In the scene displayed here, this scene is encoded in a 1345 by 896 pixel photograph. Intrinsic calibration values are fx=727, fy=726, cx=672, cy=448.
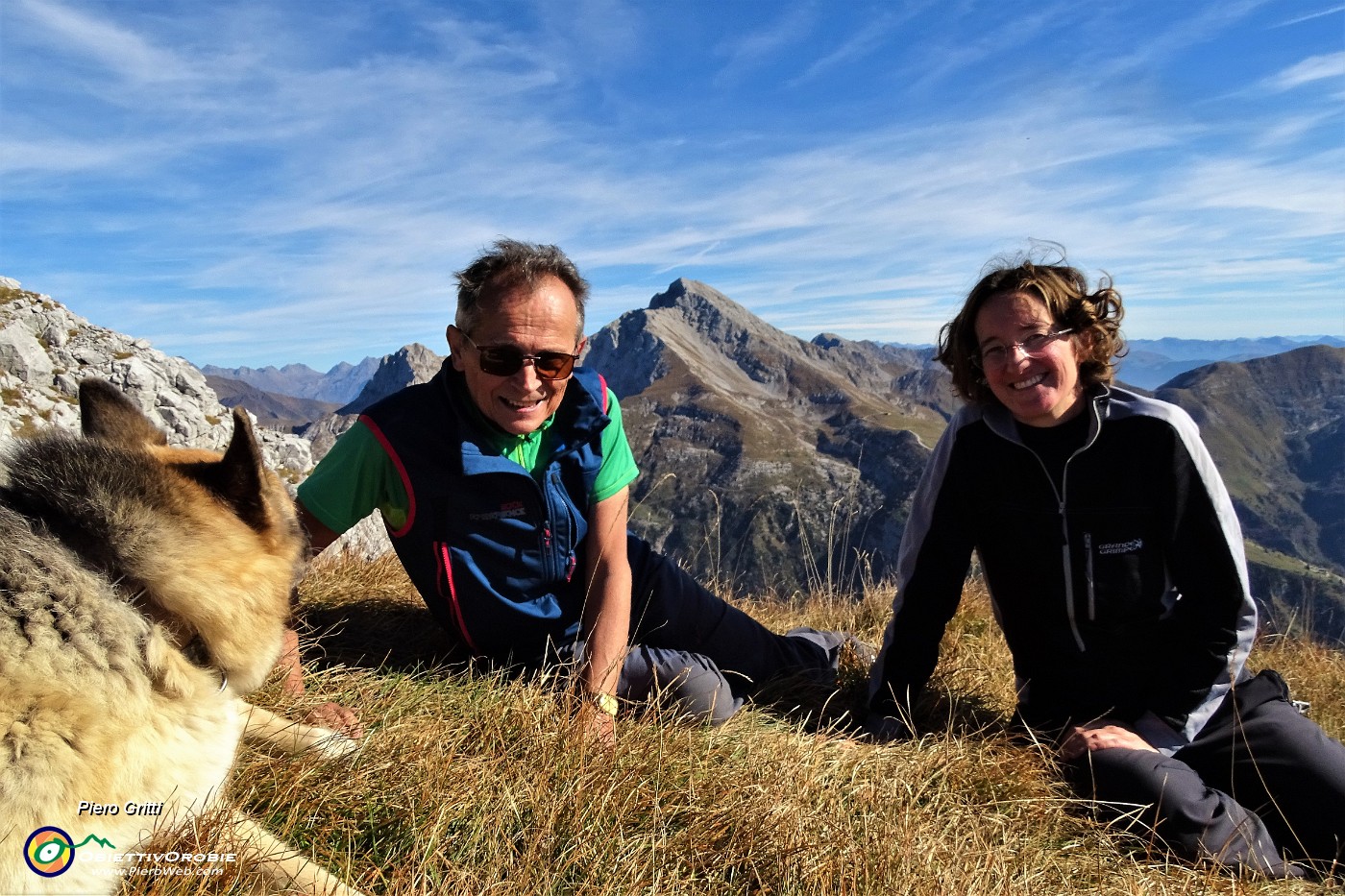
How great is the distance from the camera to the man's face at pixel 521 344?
389cm

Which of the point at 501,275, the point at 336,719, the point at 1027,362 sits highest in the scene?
the point at 501,275

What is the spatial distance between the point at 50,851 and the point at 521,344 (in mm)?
2665

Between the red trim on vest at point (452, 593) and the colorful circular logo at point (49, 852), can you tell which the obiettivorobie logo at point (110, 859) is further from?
the red trim on vest at point (452, 593)

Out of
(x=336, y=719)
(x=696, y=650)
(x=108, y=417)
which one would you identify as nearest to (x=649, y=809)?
(x=336, y=719)

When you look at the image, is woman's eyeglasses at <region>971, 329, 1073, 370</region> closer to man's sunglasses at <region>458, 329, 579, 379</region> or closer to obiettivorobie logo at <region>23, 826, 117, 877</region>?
man's sunglasses at <region>458, 329, 579, 379</region>

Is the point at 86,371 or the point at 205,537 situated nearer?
the point at 205,537

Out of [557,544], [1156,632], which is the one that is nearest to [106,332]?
[557,544]

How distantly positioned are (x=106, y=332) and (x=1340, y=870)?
45382 mm

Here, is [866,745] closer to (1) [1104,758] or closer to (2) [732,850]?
(1) [1104,758]

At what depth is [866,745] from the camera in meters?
4.32

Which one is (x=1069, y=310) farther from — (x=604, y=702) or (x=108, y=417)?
(x=108, y=417)

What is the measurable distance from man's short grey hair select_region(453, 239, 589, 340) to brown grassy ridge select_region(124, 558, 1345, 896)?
2.07m

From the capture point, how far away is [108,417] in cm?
265

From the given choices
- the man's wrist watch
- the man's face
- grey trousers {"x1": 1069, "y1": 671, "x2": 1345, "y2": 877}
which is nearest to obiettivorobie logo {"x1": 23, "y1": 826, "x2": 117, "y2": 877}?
the man's wrist watch
